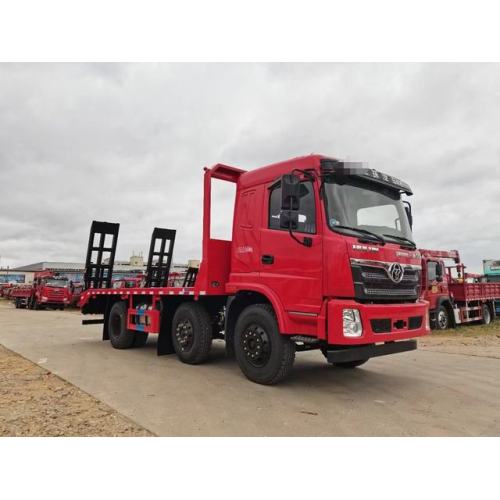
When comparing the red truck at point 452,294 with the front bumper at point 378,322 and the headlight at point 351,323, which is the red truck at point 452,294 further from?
the headlight at point 351,323

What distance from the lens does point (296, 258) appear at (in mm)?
5176

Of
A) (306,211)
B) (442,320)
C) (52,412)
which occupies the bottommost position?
(52,412)

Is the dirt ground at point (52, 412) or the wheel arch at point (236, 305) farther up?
the wheel arch at point (236, 305)

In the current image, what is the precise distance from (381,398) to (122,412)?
9.93 ft

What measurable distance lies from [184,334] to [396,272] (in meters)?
3.69

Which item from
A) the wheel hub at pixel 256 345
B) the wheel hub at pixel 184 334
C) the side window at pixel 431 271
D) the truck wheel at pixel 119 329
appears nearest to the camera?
the wheel hub at pixel 256 345

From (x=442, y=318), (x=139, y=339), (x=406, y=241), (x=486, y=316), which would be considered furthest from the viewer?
(x=486, y=316)

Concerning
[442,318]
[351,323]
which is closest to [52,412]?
[351,323]

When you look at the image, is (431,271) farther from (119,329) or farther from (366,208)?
(119,329)

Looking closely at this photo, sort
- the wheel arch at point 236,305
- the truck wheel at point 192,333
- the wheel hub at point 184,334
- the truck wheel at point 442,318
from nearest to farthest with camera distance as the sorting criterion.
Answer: the wheel arch at point 236,305, the truck wheel at point 192,333, the wheel hub at point 184,334, the truck wheel at point 442,318

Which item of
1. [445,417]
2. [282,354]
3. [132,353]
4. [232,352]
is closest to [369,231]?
[282,354]

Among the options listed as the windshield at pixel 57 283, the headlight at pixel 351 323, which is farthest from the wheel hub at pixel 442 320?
the windshield at pixel 57 283

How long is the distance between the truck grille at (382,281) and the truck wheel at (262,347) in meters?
1.17

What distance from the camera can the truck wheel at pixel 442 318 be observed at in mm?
13943
